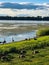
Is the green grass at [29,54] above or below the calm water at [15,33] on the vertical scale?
above

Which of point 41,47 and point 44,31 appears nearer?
point 41,47

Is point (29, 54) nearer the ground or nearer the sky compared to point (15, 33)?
nearer the sky

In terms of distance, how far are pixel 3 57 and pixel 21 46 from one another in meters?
6.63

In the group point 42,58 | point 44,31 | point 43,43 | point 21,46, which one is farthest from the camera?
point 44,31

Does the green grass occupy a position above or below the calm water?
A: above

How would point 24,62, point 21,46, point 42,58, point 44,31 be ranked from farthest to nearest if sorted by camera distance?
1. point 44,31
2. point 21,46
3. point 42,58
4. point 24,62

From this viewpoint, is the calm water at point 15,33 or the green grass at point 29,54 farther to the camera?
the calm water at point 15,33

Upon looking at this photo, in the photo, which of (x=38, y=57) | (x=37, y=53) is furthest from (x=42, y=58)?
(x=37, y=53)

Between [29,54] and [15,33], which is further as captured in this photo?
[15,33]

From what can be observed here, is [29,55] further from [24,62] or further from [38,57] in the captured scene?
[24,62]

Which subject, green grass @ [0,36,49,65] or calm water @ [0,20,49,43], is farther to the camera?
calm water @ [0,20,49,43]

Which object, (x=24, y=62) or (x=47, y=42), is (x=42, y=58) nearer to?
(x=24, y=62)

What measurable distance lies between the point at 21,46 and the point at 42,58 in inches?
279

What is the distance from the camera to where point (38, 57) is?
83.8ft
